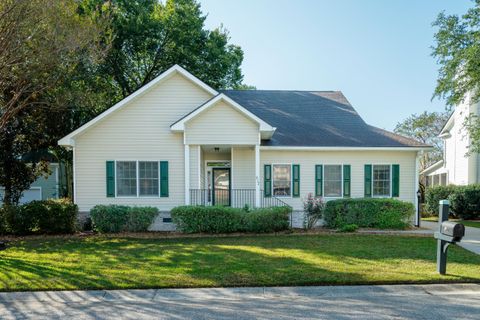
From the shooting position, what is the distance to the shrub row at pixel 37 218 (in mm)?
11625

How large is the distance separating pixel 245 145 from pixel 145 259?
639 cm

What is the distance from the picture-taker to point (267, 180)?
45.0 ft

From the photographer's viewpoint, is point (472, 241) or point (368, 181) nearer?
point (472, 241)

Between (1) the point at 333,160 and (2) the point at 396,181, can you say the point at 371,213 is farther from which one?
(1) the point at 333,160

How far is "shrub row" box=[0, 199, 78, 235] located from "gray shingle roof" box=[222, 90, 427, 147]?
320 inches

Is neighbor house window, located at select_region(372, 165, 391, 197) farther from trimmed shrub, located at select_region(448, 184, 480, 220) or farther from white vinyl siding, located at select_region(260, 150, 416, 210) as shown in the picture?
trimmed shrub, located at select_region(448, 184, 480, 220)

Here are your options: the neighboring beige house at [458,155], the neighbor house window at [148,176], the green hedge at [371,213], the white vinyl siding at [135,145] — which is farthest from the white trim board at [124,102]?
the neighboring beige house at [458,155]

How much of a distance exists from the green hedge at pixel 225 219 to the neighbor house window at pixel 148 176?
7.44 ft

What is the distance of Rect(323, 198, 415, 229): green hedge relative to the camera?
12.4 meters

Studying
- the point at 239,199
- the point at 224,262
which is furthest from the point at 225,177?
the point at 224,262

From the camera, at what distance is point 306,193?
45.4 ft

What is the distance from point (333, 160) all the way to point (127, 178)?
28.2ft

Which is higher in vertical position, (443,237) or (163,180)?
(163,180)

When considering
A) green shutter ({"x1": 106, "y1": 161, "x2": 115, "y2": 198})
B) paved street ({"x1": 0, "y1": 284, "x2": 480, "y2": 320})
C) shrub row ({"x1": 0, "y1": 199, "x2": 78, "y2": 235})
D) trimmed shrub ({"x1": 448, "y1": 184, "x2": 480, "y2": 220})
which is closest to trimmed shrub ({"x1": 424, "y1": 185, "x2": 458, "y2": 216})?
trimmed shrub ({"x1": 448, "y1": 184, "x2": 480, "y2": 220})
